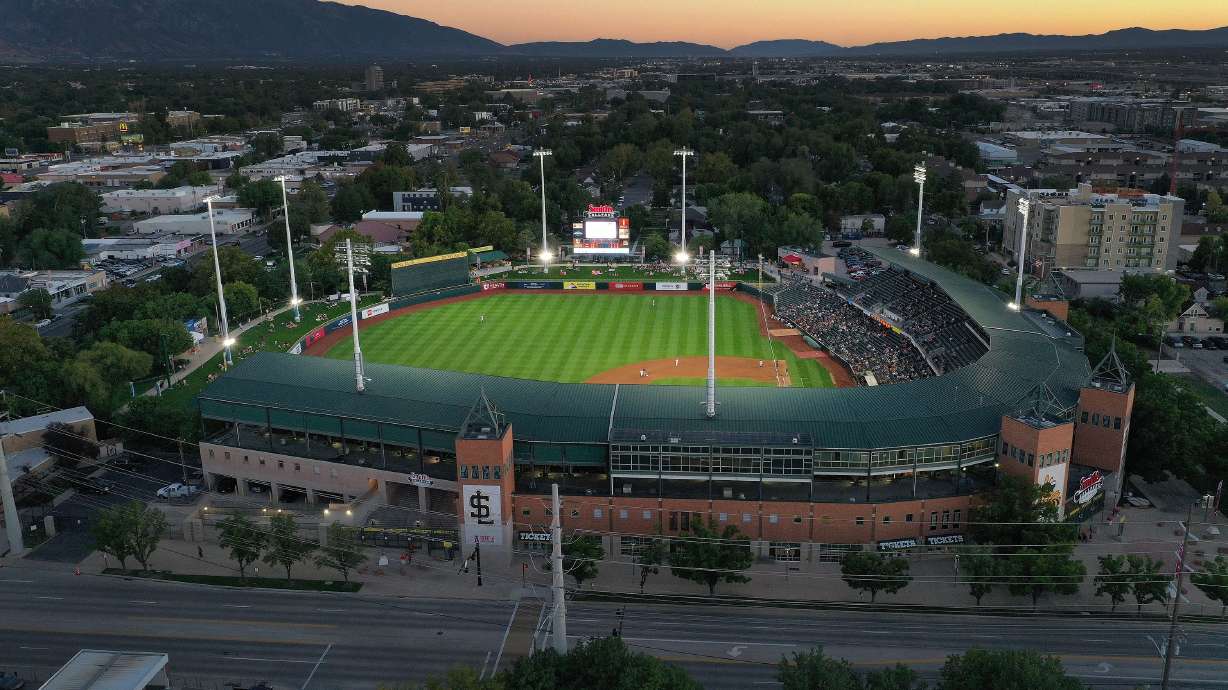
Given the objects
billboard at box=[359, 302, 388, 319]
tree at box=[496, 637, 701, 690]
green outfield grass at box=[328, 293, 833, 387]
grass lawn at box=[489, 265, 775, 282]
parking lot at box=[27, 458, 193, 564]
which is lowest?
parking lot at box=[27, 458, 193, 564]

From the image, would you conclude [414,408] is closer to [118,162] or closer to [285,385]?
[285,385]

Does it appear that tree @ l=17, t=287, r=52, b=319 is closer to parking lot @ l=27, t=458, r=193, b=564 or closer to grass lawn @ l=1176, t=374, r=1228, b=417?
parking lot @ l=27, t=458, r=193, b=564

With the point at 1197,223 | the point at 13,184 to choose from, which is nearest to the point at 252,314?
the point at 13,184

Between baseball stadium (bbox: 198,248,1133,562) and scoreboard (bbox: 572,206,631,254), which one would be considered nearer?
baseball stadium (bbox: 198,248,1133,562)

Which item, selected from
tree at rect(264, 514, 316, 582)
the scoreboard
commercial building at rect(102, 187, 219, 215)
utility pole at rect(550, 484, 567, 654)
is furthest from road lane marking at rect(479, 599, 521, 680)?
commercial building at rect(102, 187, 219, 215)

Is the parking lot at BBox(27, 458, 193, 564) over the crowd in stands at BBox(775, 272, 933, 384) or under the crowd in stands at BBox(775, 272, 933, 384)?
under

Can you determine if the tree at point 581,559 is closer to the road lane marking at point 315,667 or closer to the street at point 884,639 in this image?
the street at point 884,639
